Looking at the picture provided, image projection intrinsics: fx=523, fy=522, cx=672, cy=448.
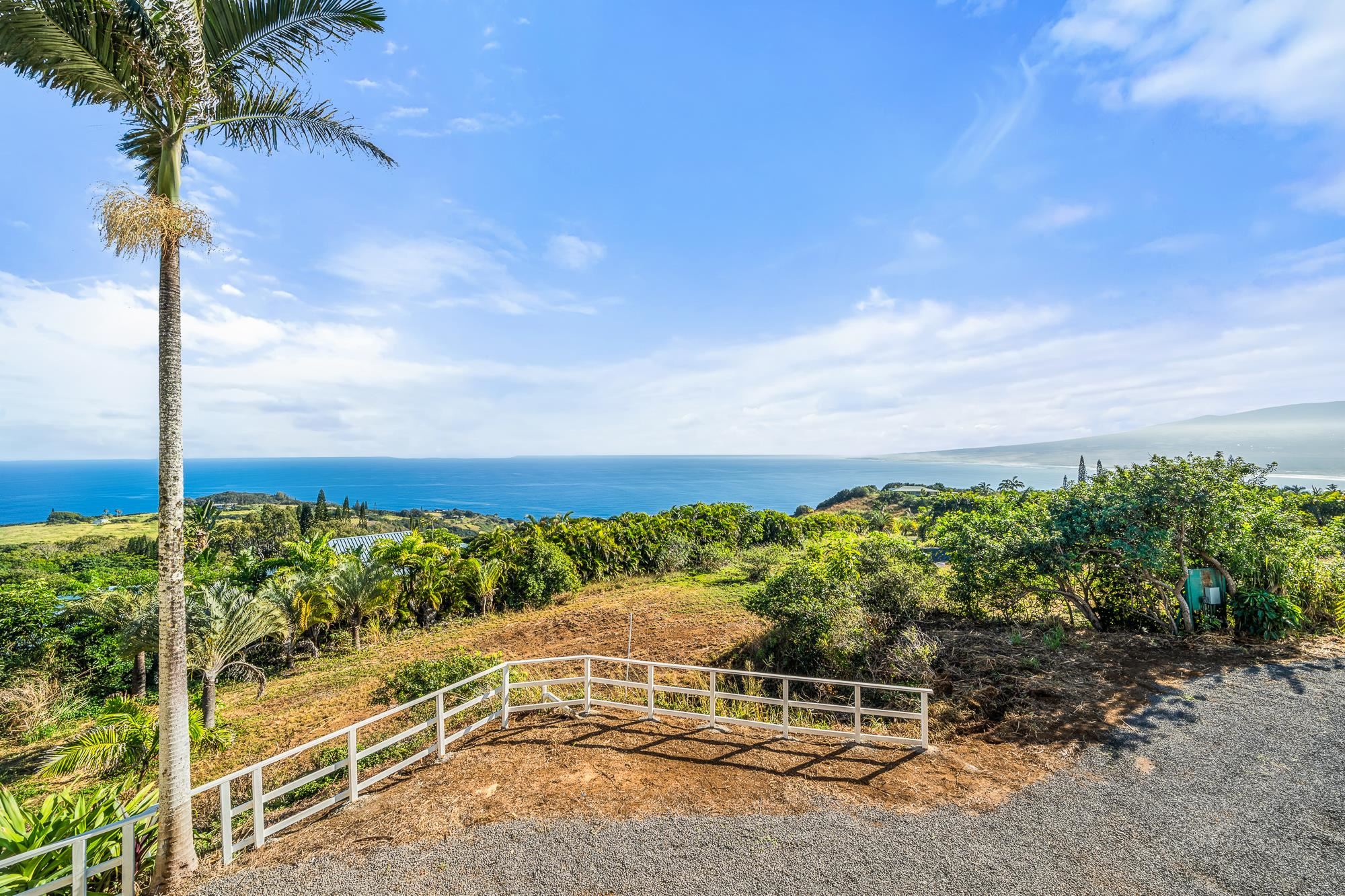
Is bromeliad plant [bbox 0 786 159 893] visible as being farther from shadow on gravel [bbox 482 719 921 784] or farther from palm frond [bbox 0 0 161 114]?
palm frond [bbox 0 0 161 114]

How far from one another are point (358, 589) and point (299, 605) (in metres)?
1.36

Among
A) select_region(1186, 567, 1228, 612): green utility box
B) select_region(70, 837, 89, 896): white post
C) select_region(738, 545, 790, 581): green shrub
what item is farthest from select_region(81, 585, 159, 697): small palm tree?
select_region(1186, 567, 1228, 612): green utility box

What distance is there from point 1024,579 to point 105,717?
53.4 ft

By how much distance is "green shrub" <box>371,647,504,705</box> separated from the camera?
9125 millimetres

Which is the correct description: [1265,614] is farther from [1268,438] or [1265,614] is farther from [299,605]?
[1268,438]

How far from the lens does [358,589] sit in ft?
46.5

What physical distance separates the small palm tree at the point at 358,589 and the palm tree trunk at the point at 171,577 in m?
10.4

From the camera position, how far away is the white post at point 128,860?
4238 mm

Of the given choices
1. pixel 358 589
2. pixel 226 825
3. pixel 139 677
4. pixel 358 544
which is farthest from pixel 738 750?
pixel 358 544

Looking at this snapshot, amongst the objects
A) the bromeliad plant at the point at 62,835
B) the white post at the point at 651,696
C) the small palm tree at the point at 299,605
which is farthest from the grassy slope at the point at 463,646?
the white post at the point at 651,696

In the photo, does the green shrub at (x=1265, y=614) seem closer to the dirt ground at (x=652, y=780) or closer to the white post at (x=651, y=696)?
the dirt ground at (x=652, y=780)

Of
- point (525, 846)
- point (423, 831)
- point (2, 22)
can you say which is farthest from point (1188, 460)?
point (2, 22)

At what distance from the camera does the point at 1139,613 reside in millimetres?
10938

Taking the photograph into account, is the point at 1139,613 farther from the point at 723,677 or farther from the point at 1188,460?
the point at 723,677
